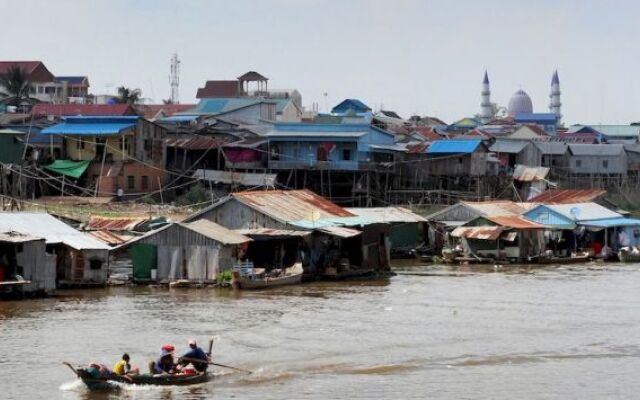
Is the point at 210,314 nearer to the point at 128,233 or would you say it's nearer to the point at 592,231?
the point at 128,233

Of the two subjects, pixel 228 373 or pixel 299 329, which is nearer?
pixel 228 373

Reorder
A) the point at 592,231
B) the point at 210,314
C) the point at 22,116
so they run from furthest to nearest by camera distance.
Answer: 1. the point at 22,116
2. the point at 592,231
3. the point at 210,314

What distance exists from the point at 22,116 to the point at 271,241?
3136cm

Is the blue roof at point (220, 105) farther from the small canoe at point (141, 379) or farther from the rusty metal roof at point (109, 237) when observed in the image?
the small canoe at point (141, 379)

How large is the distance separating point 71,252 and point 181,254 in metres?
3.01

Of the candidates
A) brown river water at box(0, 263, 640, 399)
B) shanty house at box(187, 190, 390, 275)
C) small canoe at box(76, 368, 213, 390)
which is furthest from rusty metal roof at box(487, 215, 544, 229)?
small canoe at box(76, 368, 213, 390)

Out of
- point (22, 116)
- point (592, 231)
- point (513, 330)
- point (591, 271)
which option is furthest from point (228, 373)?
point (22, 116)

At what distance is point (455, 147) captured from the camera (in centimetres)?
6238

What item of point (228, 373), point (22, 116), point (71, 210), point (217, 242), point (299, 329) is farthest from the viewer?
point (22, 116)

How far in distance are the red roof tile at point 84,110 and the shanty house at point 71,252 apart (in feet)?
95.0

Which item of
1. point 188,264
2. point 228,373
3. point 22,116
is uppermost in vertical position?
point 22,116

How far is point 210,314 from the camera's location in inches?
1187

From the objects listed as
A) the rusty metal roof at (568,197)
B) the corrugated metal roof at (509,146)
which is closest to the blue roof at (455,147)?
the rusty metal roof at (568,197)

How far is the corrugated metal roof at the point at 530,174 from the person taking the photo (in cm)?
6525
